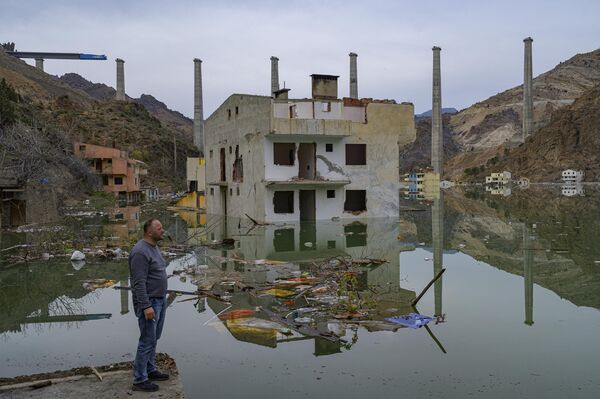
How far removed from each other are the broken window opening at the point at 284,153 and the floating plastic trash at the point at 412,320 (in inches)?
758

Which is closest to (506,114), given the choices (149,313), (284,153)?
(284,153)

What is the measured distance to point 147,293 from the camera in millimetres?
5672

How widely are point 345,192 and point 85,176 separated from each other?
82.5 ft

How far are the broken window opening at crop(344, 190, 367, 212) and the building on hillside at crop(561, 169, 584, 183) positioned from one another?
67075mm

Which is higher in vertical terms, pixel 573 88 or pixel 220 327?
pixel 573 88

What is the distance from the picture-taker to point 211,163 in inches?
1407

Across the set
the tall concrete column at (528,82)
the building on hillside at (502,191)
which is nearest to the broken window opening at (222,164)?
the building on hillside at (502,191)

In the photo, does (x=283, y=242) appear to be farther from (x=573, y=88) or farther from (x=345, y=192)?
(x=573, y=88)

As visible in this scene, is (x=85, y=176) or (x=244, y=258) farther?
(x=85, y=176)

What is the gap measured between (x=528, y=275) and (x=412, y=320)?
5.83 metres

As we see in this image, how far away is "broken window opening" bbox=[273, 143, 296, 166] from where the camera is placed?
28.0 m

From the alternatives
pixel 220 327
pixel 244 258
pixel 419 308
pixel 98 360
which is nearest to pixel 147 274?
pixel 98 360

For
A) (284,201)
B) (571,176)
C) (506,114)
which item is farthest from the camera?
(506,114)

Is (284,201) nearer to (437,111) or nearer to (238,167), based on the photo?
(238,167)
